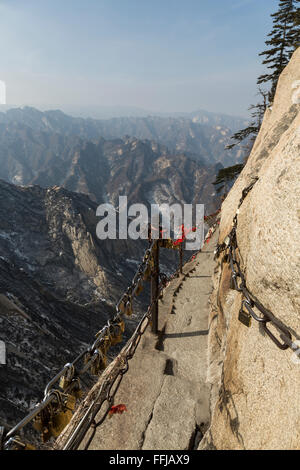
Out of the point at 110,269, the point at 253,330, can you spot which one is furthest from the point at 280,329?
the point at 110,269

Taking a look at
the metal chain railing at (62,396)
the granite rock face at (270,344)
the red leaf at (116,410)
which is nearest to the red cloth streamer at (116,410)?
the red leaf at (116,410)

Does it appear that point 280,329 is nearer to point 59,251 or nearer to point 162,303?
point 162,303

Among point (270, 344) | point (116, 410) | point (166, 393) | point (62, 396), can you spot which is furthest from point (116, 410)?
point (270, 344)

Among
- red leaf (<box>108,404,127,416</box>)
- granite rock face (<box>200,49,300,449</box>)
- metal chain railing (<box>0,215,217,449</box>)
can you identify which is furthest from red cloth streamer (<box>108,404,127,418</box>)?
metal chain railing (<box>0,215,217,449</box>)

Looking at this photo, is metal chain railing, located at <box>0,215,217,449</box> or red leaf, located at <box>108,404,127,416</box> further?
red leaf, located at <box>108,404,127,416</box>

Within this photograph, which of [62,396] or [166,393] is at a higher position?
[62,396]

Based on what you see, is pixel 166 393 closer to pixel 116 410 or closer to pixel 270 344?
pixel 116 410

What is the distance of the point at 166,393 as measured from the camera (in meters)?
7.32

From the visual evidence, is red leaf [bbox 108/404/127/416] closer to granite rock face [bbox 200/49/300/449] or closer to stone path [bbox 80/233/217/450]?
stone path [bbox 80/233/217/450]

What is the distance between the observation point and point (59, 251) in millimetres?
80625

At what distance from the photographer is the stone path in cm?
621

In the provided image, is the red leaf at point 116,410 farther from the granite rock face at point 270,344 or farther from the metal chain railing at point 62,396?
the metal chain railing at point 62,396

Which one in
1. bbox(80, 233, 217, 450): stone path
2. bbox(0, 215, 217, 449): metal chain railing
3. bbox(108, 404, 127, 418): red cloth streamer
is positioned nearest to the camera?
bbox(0, 215, 217, 449): metal chain railing

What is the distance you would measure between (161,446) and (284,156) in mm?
6920
